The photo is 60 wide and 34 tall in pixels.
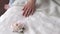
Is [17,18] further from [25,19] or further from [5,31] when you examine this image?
[5,31]

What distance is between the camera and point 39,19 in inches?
42.9

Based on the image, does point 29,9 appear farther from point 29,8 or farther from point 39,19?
point 39,19

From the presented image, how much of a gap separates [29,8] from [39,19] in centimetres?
20

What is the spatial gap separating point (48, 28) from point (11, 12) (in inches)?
16.3

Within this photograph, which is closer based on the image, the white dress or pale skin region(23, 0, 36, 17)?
the white dress

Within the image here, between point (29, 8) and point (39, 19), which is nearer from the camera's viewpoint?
point (39, 19)

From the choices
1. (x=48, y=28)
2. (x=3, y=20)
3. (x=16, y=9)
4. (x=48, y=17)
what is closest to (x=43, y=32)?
(x=48, y=28)

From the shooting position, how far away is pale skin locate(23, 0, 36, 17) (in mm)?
1183

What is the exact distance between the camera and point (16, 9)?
127cm

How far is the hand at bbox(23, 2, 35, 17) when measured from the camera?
1181 mm

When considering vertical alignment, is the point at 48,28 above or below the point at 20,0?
below

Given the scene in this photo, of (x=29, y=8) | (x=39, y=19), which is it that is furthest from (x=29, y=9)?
(x=39, y=19)

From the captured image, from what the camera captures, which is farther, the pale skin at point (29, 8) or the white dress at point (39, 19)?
the pale skin at point (29, 8)

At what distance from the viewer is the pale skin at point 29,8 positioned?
1.18 metres
